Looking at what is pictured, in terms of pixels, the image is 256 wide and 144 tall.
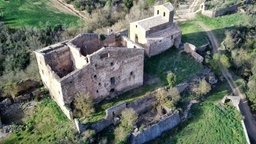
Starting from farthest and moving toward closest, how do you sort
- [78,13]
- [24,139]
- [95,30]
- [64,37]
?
[78,13], [95,30], [64,37], [24,139]

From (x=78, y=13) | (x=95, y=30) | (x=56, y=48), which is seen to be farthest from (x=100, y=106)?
(x=78, y=13)

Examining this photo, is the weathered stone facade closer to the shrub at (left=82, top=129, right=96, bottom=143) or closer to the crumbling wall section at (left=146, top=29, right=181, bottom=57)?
the shrub at (left=82, top=129, right=96, bottom=143)

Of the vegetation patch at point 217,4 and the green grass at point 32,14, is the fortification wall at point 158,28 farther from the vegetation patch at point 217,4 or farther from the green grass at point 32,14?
the green grass at point 32,14

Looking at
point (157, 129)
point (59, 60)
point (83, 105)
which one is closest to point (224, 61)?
point (157, 129)

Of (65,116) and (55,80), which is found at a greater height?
(55,80)

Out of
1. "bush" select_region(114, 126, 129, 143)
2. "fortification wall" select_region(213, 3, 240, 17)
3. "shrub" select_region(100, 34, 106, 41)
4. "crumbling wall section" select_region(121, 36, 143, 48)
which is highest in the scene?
"fortification wall" select_region(213, 3, 240, 17)

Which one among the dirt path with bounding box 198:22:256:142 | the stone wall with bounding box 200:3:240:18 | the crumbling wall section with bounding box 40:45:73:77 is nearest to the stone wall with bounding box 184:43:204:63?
the dirt path with bounding box 198:22:256:142

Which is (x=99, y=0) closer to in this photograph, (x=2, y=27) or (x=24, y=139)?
(x=2, y=27)
